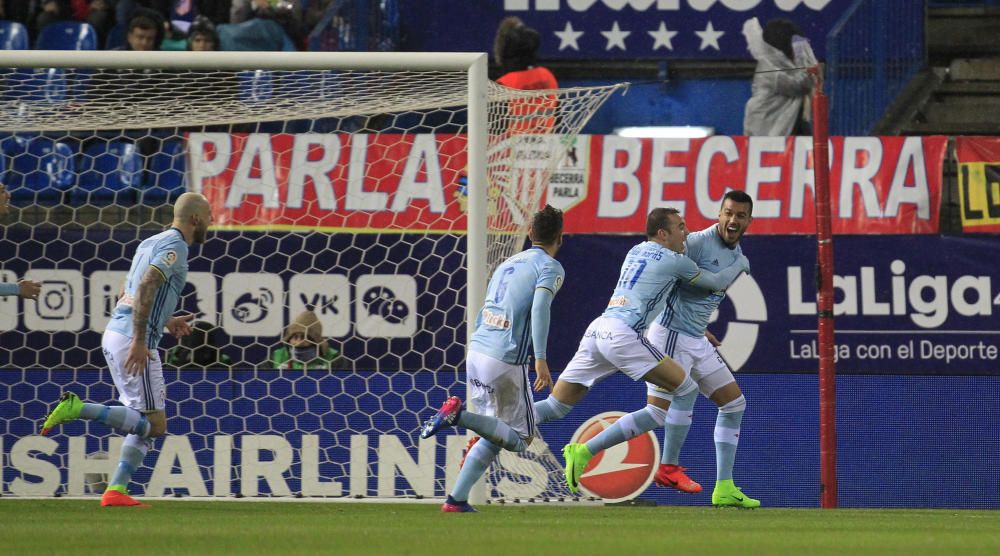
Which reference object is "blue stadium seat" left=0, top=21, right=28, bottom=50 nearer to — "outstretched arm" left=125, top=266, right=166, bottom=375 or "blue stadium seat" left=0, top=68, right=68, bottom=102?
"blue stadium seat" left=0, top=68, right=68, bottom=102

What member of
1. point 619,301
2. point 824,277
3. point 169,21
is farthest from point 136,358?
point 169,21

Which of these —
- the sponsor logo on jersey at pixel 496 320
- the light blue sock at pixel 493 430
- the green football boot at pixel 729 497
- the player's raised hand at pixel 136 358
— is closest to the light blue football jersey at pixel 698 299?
the green football boot at pixel 729 497

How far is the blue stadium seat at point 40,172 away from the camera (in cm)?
1124

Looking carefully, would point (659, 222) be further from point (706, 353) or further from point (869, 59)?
point (869, 59)

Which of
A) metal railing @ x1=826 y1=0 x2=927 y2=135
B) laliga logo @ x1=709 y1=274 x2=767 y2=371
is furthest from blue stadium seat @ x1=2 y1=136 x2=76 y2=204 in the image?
metal railing @ x1=826 y1=0 x2=927 y2=135

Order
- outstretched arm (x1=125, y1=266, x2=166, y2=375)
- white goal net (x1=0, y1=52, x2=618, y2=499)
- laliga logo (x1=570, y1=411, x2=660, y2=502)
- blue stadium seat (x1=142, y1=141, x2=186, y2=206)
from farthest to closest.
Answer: blue stadium seat (x1=142, y1=141, x2=186, y2=206)
laliga logo (x1=570, y1=411, x2=660, y2=502)
white goal net (x1=0, y1=52, x2=618, y2=499)
outstretched arm (x1=125, y1=266, x2=166, y2=375)

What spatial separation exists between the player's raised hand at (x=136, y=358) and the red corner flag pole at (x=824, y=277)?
4627 millimetres

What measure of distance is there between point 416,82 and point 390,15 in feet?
11.6

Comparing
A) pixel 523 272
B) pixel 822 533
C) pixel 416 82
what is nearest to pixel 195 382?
pixel 416 82

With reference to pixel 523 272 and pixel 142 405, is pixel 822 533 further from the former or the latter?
pixel 142 405

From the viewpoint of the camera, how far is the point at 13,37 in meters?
14.0

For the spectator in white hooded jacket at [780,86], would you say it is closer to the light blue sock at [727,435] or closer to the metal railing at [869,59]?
the metal railing at [869,59]

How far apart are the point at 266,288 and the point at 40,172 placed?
1.90m

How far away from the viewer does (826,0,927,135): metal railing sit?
502 inches
